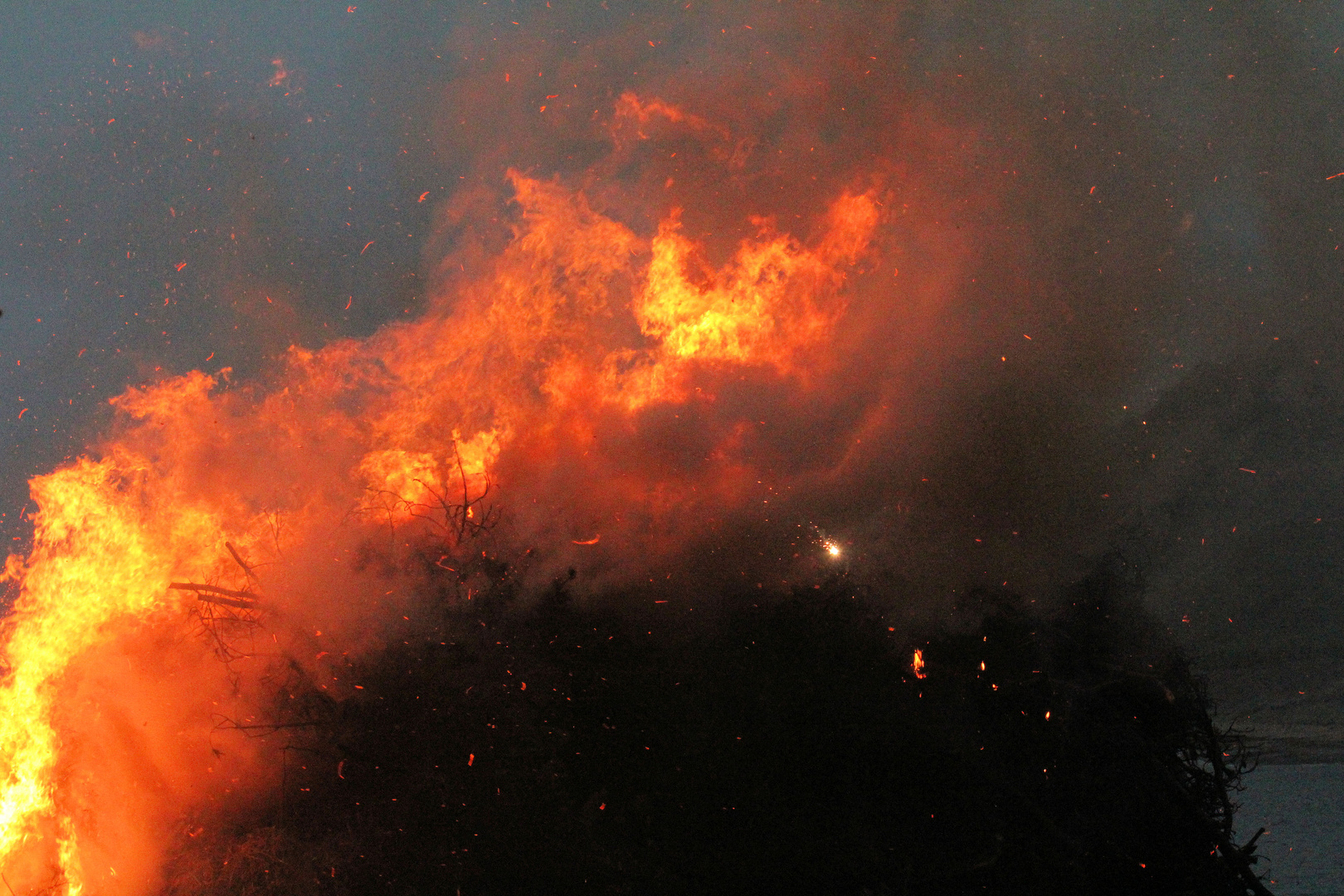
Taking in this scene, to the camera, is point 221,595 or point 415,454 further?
point 415,454

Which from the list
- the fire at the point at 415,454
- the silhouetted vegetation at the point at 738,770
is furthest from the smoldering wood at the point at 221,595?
the silhouetted vegetation at the point at 738,770

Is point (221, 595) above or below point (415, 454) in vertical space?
below

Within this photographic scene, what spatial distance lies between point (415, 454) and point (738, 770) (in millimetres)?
5071

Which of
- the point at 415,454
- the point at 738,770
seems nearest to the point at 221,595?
the point at 415,454

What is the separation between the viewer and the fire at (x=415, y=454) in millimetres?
7238

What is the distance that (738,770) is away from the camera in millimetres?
6477

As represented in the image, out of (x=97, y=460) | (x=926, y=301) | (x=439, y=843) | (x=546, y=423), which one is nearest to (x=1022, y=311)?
(x=926, y=301)

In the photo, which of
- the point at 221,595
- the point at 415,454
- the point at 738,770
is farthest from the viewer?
the point at 415,454

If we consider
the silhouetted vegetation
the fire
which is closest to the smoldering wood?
the fire

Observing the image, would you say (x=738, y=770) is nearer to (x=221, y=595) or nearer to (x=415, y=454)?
(x=415, y=454)

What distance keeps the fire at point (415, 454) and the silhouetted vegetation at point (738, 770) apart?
80 centimetres

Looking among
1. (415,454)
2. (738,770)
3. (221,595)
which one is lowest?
(738,770)

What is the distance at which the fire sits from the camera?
23.7ft

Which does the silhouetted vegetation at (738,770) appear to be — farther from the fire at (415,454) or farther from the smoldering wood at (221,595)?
the smoldering wood at (221,595)
